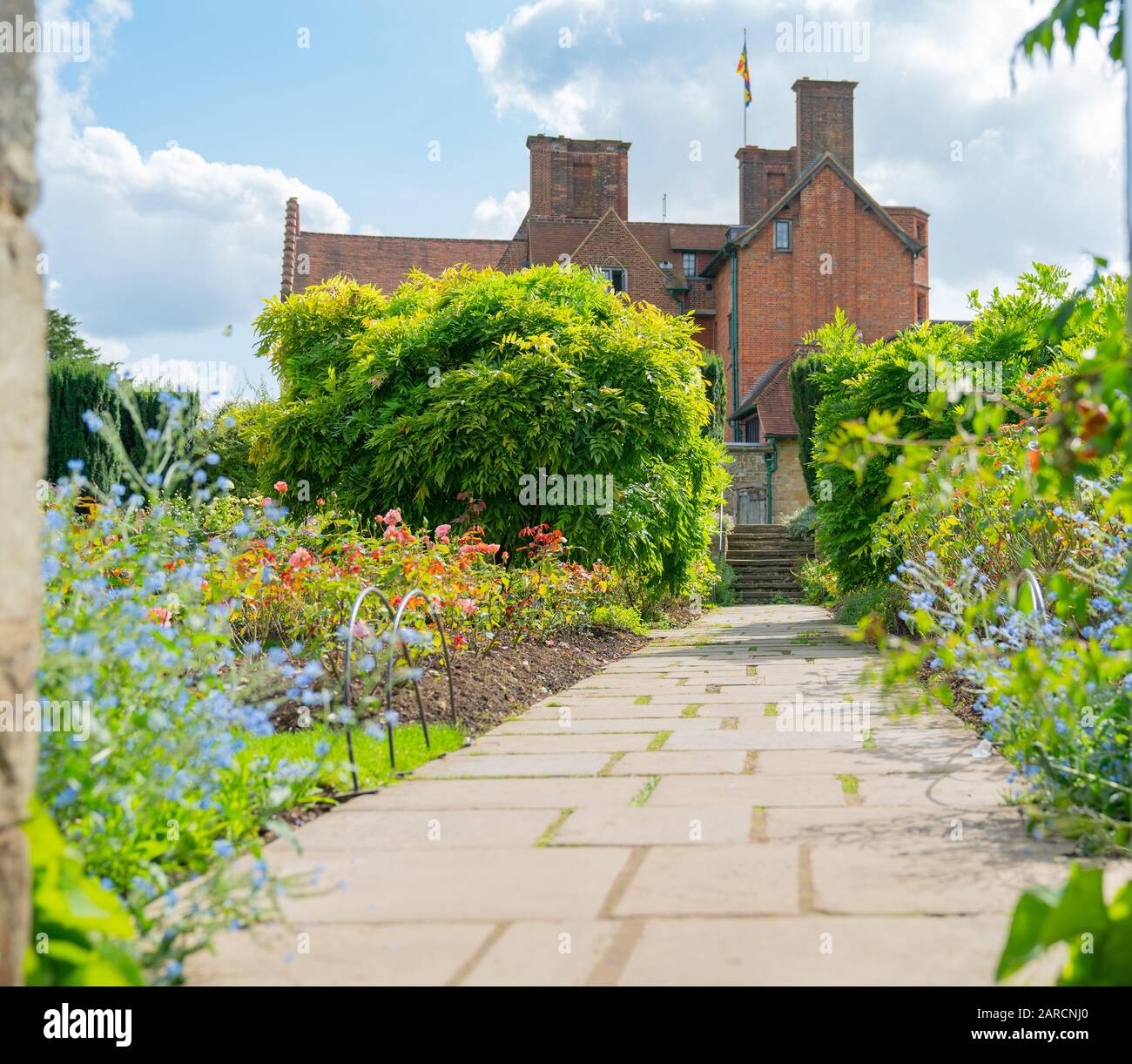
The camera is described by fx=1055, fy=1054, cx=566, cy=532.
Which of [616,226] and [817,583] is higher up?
[616,226]

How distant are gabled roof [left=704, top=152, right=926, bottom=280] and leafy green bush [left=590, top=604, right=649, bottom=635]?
1951cm

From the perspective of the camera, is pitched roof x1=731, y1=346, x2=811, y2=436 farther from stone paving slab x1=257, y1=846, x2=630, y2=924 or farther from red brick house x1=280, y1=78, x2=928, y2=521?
stone paving slab x1=257, y1=846, x2=630, y2=924

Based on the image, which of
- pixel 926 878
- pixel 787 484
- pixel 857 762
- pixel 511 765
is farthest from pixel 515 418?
pixel 787 484

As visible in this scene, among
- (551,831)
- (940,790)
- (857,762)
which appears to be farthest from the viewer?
(857,762)

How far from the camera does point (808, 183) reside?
28391 mm

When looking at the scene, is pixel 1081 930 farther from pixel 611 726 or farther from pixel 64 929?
pixel 611 726

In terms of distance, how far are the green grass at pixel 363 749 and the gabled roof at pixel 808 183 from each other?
2577 centimetres

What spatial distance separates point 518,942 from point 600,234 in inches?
1133

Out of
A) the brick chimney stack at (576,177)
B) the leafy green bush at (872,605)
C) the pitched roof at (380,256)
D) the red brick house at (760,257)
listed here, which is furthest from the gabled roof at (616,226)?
the leafy green bush at (872,605)

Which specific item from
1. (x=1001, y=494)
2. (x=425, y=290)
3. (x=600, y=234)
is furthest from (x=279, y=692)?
(x=600, y=234)

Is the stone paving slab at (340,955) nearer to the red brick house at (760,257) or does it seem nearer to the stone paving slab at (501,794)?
the stone paving slab at (501,794)

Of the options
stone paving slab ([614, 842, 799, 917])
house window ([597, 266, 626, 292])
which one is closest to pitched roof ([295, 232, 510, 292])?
house window ([597, 266, 626, 292])

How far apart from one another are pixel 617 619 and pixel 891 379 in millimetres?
3833

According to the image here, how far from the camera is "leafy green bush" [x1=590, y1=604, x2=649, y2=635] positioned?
10.4 metres
